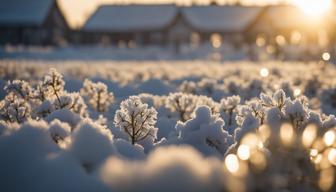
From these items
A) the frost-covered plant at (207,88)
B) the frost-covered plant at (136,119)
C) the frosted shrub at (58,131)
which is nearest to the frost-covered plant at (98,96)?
the frost-covered plant at (136,119)

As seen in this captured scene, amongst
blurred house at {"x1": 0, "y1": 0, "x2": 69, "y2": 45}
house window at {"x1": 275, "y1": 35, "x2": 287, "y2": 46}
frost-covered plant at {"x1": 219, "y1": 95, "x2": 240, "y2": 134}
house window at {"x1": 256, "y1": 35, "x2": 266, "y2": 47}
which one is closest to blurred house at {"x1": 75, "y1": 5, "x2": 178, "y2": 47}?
blurred house at {"x1": 0, "y1": 0, "x2": 69, "y2": 45}

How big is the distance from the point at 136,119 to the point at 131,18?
2185 inches

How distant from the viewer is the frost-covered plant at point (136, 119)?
17.6ft

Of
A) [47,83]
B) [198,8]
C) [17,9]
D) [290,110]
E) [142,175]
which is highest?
[198,8]

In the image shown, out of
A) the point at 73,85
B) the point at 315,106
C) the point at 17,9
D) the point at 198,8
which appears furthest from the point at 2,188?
the point at 198,8

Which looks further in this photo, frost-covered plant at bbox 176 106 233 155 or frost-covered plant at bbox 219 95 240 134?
frost-covered plant at bbox 219 95 240 134

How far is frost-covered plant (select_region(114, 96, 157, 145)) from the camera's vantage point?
17.6ft

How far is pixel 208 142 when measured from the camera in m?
5.02

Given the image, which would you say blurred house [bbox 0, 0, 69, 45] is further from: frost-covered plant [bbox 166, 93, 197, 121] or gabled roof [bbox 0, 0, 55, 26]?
frost-covered plant [bbox 166, 93, 197, 121]

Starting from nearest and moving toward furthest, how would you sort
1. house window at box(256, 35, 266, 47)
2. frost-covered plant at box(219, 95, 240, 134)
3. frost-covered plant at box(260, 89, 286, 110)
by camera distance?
1. frost-covered plant at box(260, 89, 286, 110)
2. frost-covered plant at box(219, 95, 240, 134)
3. house window at box(256, 35, 266, 47)

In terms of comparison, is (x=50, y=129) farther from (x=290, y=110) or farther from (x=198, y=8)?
(x=198, y=8)

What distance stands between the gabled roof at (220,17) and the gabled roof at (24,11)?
515 inches

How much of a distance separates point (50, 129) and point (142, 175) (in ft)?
5.16

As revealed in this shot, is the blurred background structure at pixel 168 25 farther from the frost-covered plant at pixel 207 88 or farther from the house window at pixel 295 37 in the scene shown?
the frost-covered plant at pixel 207 88
